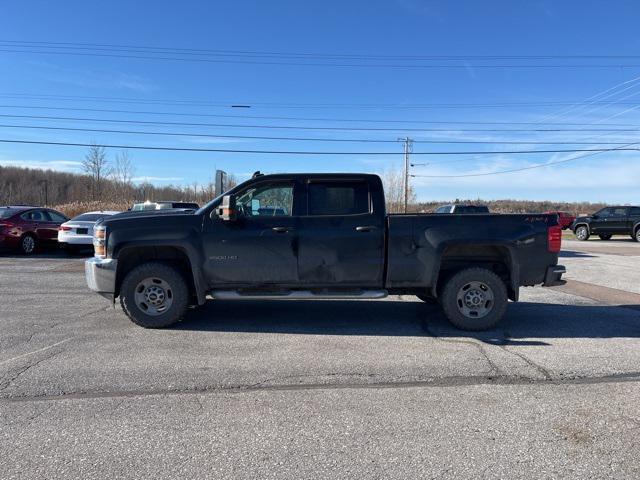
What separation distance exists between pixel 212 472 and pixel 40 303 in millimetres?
6411

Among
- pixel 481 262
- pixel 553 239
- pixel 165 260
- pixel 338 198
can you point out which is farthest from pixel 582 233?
pixel 165 260

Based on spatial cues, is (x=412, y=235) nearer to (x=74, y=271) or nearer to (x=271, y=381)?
(x=271, y=381)

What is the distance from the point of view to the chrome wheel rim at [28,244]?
50.1 feet

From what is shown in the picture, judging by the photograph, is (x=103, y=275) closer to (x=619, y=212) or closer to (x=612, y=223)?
(x=612, y=223)

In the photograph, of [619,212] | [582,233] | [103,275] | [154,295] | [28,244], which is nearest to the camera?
[103,275]

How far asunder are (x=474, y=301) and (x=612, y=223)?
22.8 meters

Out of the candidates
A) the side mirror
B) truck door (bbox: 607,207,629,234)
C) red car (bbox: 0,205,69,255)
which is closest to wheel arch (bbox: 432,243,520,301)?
the side mirror

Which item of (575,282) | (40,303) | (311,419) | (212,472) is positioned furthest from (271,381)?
(575,282)

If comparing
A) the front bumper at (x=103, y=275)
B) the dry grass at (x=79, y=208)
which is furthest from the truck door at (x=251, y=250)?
the dry grass at (x=79, y=208)

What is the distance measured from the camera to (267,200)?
21.0 ft

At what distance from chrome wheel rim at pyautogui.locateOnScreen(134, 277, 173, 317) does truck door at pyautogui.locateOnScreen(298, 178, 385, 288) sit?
1.81 metres

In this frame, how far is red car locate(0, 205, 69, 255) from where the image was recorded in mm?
14805

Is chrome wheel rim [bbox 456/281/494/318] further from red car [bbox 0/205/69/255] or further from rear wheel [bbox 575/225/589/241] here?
rear wheel [bbox 575/225/589/241]

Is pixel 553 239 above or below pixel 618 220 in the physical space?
below
